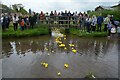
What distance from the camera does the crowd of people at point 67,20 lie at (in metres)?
21.7

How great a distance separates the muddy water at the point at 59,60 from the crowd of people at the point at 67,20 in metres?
4.93

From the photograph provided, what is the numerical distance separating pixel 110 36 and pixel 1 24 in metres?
10.3

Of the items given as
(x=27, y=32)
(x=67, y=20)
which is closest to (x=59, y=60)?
(x=27, y=32)

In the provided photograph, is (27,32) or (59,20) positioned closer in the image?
(27,32)

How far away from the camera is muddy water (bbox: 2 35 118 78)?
10.1 metres

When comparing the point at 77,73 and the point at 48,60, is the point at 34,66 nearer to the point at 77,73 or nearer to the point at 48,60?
the point at 48,60

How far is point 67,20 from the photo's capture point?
2531cm

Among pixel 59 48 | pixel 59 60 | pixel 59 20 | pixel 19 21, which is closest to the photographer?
pixel 59 60

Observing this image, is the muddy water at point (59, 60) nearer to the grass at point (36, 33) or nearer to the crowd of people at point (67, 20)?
the grass at point (36, 33)

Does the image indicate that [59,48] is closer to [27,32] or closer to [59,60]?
[59,60]

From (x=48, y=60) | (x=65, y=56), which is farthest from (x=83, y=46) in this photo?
(x=48, y=60)

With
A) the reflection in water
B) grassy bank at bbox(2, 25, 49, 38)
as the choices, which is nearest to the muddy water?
the reflection in water

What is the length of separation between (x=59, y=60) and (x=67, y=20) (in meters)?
13.3

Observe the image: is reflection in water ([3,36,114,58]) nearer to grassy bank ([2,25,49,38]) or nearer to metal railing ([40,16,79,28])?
grassy bank ([2,25,49,38])
